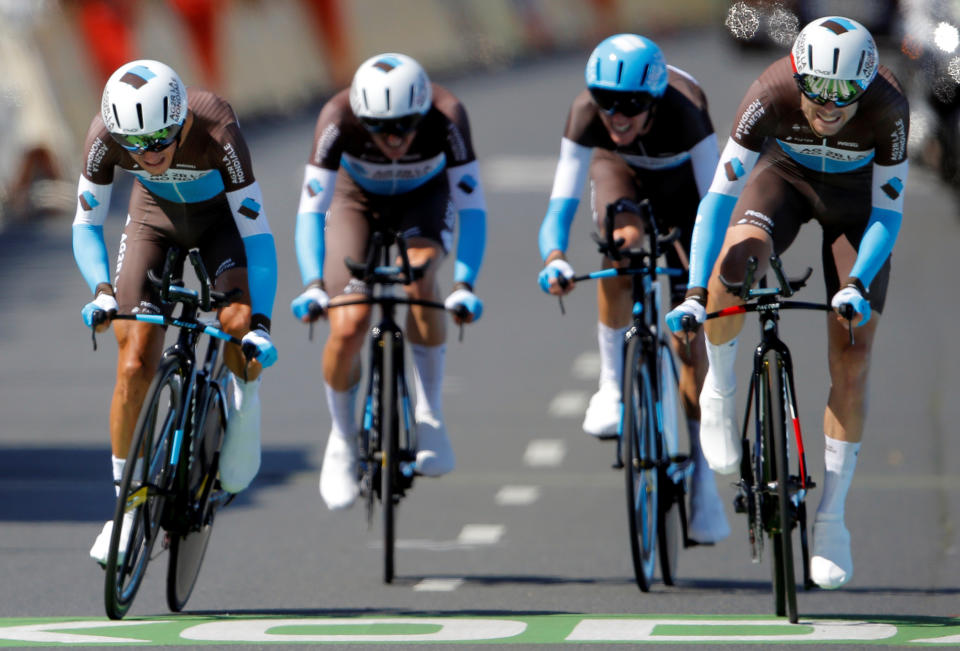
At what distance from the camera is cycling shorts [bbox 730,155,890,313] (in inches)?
268

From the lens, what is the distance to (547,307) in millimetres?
15203

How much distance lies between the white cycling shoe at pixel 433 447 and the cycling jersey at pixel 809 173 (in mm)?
1722

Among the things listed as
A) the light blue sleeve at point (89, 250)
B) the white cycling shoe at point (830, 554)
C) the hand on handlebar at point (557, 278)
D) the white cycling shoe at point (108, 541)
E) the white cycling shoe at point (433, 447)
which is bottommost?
the white cycling shoe at point (830, 554)

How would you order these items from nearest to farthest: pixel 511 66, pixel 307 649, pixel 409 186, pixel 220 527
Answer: pixel 307 649, pixel 409 186, pixel 220 527, pixel 511 66

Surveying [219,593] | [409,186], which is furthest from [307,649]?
[409,186]

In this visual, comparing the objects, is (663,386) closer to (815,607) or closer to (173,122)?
(815,607)

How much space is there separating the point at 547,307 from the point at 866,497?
20.2 ft

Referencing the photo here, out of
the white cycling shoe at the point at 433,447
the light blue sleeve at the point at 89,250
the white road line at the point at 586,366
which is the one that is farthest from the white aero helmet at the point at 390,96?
the white road line at the point at 586,366

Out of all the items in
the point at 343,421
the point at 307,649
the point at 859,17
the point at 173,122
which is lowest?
the point at 307,649

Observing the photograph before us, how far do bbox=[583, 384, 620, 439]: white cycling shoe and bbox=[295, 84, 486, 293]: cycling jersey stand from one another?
2.57 ft

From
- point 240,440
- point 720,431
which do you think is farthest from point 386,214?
point 720,431

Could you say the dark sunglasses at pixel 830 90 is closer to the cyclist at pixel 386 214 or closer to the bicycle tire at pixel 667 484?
the bicycle tire at pixel 667 484

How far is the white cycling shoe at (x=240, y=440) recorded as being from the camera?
6.98m

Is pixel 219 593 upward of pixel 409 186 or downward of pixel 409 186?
downward
